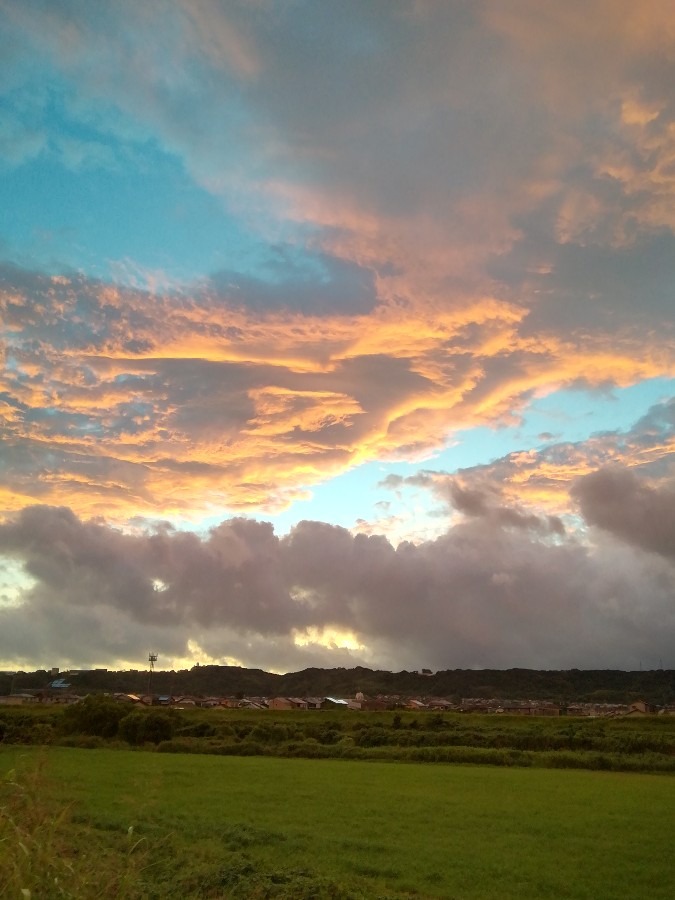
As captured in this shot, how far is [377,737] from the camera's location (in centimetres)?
5184

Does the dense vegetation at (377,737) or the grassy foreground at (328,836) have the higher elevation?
the grassy foreground at (328,836)

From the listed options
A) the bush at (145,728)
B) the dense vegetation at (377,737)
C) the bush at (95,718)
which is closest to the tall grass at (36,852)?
the dense vegetation at (377,737)

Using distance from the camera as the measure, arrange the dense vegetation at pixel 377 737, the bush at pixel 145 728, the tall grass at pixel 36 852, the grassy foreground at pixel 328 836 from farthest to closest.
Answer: the bush at pixel 145 728
the dense vegetation at pixel 377 737
the grassy foreground at pixel 328 836
the tall grass at pixel 36 852

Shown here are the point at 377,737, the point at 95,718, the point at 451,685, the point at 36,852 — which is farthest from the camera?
the point at 451,685

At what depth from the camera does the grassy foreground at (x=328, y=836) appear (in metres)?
7.77

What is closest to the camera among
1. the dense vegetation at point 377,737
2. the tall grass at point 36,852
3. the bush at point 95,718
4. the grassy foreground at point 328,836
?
the tall grass at point 36,852

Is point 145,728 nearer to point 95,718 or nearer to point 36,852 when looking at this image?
point 95,718

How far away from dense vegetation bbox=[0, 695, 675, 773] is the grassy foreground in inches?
462

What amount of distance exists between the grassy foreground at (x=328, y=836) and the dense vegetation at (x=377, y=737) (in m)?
11.7

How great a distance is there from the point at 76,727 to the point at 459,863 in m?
46.9

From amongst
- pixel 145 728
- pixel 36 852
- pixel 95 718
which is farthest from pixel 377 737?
pixel 36 852

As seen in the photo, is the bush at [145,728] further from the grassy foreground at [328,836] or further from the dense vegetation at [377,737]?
the grassy foreground at [328,836]

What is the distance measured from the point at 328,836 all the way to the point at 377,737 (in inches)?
1404

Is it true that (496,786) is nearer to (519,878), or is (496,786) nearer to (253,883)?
(519,878)
